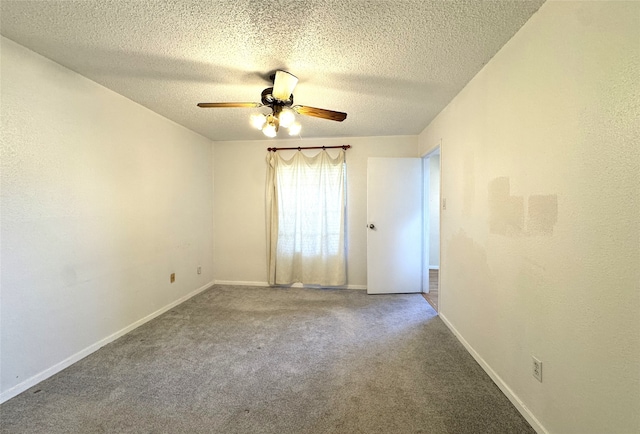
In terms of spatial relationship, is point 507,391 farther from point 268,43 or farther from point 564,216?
point 268,43

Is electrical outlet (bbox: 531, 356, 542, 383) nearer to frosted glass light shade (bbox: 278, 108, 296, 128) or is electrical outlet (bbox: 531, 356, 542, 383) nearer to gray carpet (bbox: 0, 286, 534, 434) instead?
gray carpet (bbox: 0, 286, 534, 434)

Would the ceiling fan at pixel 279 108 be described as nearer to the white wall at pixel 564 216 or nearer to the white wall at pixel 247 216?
the white wall at pixel 564 216

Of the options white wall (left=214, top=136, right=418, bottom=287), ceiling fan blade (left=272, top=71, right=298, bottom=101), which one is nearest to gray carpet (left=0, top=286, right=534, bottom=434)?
white wall (left=214, top=136, right=418, bottom=287)

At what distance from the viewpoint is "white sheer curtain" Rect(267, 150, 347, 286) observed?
12.5 ft

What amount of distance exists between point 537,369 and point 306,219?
296cm

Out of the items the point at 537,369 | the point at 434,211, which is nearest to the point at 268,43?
the point at 537,369

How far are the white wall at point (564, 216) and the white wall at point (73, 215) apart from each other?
3.14m

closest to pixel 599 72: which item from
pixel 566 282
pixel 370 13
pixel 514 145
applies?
pixel 514 145

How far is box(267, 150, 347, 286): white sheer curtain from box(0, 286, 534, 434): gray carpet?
3.78 ft

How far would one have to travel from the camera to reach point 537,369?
136 centimetres

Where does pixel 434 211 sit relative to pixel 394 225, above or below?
above

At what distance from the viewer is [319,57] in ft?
5.90

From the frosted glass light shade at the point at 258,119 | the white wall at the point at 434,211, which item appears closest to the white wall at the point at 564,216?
the frosted glass light shade at the point at 258,119

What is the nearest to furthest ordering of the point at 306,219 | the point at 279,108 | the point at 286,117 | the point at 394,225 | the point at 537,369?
the point at 537,369, the point at 286,117, the point at 279,108, the point at 394,225, the point at 306,219
